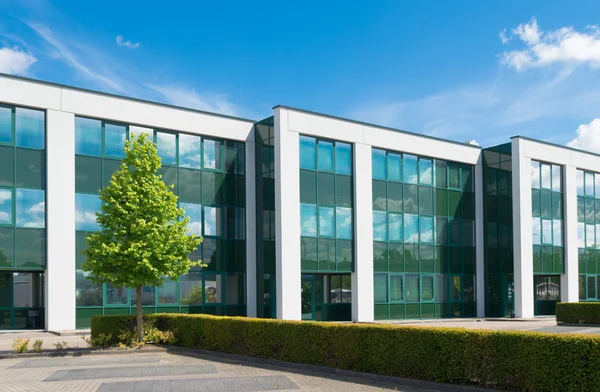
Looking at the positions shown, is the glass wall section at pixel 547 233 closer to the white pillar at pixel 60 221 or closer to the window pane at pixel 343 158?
the window pane at pixel 343 158

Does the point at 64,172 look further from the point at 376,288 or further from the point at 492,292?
the point at 492,292

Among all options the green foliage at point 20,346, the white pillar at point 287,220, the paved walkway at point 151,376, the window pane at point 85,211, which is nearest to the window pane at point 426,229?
the white pillar at point 287,220

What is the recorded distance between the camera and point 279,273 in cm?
2709

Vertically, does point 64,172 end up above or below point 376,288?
above

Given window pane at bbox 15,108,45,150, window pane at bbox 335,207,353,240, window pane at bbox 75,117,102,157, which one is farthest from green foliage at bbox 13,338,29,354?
window pane at bbox 335,207,353,240

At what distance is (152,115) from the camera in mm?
26375

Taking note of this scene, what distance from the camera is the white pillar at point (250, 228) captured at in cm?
2848

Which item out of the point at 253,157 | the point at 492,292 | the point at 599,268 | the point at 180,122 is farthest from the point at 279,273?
the point at 599,268

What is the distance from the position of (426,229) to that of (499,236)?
5014 mm

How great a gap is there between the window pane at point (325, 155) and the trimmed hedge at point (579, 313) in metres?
12.6

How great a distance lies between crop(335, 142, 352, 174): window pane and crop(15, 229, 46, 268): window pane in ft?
43.8

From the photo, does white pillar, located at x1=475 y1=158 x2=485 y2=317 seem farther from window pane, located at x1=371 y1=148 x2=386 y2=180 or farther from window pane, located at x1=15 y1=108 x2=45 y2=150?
window pane, located at x1=15 y1=108 x2=45 y2=150

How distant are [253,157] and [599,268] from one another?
2323 centimetres

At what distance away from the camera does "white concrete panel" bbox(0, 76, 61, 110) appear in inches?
906
